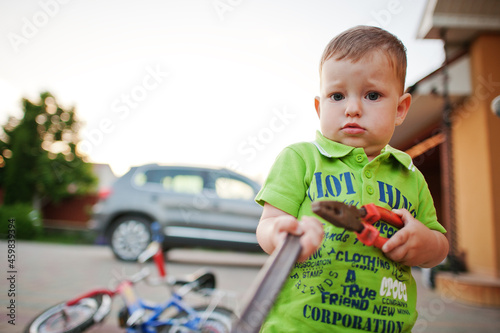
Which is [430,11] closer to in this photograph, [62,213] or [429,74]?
[429,74]

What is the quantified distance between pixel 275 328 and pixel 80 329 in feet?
6.12

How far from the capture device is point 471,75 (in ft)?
17.2

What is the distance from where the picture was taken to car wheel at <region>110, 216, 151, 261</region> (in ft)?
19.6

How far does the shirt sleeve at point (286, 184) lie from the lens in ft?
2.81

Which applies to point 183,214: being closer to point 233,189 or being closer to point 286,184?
point 233,189

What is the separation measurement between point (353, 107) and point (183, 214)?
5.55 m

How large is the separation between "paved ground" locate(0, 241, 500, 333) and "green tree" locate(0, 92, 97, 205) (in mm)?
11759

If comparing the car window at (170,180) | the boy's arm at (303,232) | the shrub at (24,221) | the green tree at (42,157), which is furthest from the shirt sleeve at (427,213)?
the green tree at (42,157)

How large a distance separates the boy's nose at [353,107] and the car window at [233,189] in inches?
212

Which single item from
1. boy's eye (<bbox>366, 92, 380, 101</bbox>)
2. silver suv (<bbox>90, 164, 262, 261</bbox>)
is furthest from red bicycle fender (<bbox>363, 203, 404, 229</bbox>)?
silver suv (<bbox>90, 164, 262, 261</bbox>)

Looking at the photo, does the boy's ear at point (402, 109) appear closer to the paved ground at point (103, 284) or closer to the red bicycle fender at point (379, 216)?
the red bicycle fender at point (379, 216)

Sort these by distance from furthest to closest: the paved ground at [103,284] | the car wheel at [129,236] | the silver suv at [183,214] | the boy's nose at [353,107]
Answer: the silver suv at [183,214] → the car wheel at [129,236] → the paved ground at [103,284] → the boy's nose at [353,107]

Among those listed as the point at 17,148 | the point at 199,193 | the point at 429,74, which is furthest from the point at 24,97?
the point at 429,74

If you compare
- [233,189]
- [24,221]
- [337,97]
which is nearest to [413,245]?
[337,97]
